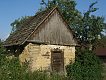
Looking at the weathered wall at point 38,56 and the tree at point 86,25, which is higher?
the tree at point 86,25

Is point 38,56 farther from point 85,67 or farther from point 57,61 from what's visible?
point 85,67

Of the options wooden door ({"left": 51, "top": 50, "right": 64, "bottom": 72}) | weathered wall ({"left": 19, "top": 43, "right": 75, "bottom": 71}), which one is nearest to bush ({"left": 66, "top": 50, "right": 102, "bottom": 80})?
wooden door ({"left": 51, "top": 50, "right": 64, "bottom": 72})

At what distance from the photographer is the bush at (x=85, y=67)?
65.1ft

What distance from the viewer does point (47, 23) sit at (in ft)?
64.9

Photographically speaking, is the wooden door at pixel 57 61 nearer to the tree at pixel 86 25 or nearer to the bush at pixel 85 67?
the bush at pixel 85 67

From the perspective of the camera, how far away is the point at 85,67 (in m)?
20.4

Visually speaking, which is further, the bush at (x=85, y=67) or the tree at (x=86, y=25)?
the tree at (x=86, y=25)

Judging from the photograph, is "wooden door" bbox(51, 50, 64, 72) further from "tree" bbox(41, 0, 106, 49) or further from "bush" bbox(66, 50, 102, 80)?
"tree" bbox(41, 0, 106, 49)

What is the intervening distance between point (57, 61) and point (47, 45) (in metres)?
1.61

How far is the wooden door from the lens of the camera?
19839mm

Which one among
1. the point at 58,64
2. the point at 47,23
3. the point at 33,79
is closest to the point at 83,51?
the point at 58,64

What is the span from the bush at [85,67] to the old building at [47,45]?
0.68 meters

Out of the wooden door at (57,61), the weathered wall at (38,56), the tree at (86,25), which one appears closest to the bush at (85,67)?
the wooden door at (57,61)

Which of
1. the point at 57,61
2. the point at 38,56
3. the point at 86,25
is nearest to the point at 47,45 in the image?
the point at 38,56
